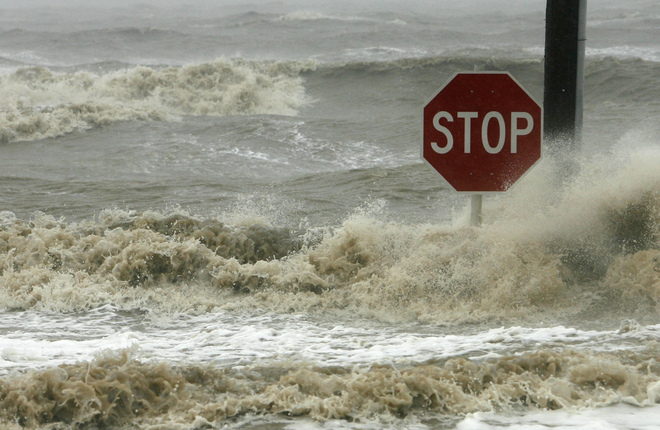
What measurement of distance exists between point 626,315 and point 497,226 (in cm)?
119

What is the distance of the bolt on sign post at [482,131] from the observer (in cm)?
490

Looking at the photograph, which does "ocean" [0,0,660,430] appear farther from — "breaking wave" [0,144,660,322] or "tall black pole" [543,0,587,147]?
"tall black pole" [543,0,587,147]

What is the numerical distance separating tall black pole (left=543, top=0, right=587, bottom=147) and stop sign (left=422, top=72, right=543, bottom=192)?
54 cm

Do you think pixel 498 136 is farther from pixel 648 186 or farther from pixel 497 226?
pixel 648 186

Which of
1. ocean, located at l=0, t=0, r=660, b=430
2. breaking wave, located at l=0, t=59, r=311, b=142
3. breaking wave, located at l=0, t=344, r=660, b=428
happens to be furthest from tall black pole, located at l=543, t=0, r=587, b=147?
breaking wave, located at l=0, t=59, r=311, b=142

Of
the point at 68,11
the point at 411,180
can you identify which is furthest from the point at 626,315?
the point at 68,11

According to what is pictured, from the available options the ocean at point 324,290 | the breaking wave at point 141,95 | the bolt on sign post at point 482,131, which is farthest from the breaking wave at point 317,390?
the breaking wave at point 141,95

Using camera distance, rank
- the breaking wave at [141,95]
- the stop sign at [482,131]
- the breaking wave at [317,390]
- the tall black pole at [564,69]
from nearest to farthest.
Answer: the breaking wave at [317,390] < the stop sign at [482,131] < the tall black pole at [564,69] < the breaking wave at [141,95]

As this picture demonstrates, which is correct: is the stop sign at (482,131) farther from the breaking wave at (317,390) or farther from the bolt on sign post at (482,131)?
the breaking wave at (317,390)

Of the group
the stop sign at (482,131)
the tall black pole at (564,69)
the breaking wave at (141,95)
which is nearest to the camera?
the stop sign at (482,131)

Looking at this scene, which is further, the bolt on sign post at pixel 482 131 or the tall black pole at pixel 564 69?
the tall black pole at pixel 564 69

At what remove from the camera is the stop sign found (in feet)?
16.1

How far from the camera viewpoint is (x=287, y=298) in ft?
17.3

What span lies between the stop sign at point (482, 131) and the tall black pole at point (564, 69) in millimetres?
540
